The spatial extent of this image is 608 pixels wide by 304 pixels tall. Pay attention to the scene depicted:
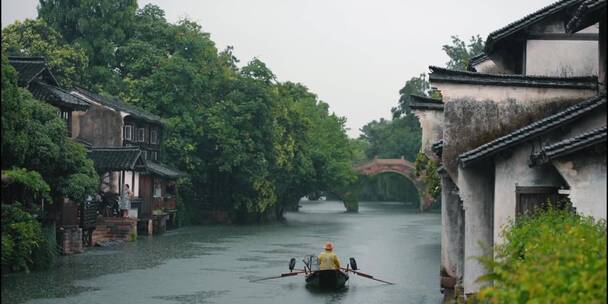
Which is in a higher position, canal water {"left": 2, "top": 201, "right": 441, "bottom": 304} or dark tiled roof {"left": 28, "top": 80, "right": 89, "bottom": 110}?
dark tiled roof {"left": 28, "top": 80, "right": 89, "bottom": 110}

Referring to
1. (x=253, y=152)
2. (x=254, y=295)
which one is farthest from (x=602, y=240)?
(x=253, y=152)

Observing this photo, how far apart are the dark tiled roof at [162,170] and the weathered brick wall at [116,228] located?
13.9 ft

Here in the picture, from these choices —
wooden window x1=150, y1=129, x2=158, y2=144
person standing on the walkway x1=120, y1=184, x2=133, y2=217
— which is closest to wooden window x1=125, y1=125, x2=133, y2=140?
wooden window x1=150, y1=129, x2=158, y2=144

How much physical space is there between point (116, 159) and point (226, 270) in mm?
14275

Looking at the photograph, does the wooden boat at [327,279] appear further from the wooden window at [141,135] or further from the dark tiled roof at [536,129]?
the wooden window at [141,135]

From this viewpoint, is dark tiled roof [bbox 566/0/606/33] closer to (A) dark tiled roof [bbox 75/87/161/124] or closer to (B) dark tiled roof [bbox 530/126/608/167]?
(B) dark tiled roof [bbox 530/126/608/167]

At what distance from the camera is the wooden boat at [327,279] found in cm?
2719

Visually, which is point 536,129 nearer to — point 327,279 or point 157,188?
point 327,279

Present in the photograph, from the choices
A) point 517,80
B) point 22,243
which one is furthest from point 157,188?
point 517,80

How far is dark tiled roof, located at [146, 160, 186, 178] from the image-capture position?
1991 inches

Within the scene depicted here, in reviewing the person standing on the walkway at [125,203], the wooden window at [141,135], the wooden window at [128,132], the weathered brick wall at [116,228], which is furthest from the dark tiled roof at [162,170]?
the weathered brick wall at [116,228]

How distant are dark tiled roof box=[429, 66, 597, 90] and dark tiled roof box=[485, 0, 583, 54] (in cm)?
203

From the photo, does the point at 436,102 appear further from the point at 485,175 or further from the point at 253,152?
the point at 253,152

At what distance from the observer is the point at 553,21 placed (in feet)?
59.8
